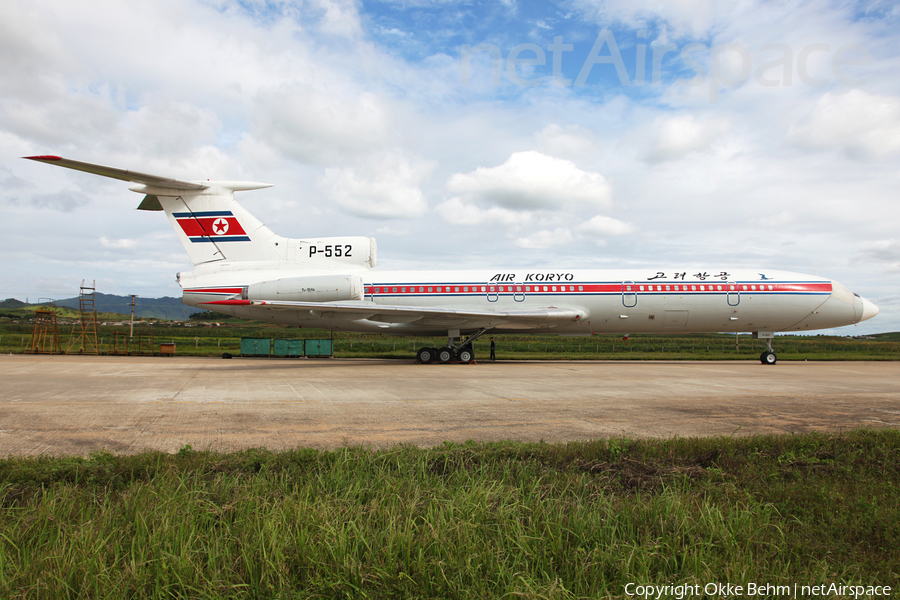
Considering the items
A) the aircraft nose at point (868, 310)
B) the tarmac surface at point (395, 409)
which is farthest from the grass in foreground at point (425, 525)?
the aircraft nose at point (868, 310)

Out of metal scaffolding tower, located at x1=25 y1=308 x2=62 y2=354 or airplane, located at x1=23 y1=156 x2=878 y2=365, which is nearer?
airplane, located at x1=23 y1=156 x2=878 y2=365

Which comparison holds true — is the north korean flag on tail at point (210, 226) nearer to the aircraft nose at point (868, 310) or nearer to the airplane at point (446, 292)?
the airplane at point (446, 292)

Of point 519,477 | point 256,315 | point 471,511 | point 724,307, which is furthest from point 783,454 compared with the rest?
point 256,315

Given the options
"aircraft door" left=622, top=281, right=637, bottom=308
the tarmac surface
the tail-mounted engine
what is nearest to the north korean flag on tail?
the tail-mounted engine

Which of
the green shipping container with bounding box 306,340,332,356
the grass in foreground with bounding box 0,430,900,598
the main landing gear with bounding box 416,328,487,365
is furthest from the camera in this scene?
the green shipping container with bounding box 306,340,332,356

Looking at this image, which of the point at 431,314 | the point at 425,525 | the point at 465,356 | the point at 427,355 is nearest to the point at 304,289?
the point at 431,314

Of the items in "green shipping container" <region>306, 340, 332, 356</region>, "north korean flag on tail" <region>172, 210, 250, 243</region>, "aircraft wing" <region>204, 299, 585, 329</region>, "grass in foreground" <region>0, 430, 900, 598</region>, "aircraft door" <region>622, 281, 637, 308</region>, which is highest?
"north korean flag on tail" <region>172, 210, 250, 243</region>

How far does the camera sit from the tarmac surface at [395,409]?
6594 mm

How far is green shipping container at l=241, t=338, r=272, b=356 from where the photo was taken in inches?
1088

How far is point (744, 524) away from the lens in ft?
11.5

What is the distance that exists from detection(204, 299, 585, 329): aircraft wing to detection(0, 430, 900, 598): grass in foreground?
14.5m

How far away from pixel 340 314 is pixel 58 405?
12144mm

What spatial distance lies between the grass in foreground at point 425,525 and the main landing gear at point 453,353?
16.0 m

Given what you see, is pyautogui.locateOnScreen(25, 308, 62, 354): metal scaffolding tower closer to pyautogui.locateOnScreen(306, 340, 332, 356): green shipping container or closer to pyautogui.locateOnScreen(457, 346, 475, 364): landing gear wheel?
pyautogui.locateOnScreen(306, 340, 332, 356): green shipping container
